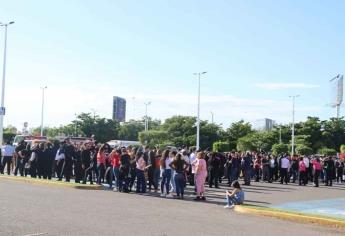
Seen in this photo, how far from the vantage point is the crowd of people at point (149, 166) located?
19473 millimetres

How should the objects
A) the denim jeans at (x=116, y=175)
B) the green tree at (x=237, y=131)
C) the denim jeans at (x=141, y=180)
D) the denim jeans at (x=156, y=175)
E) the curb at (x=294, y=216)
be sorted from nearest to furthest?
the curb at (x=294, y=216) < the denim jeans at (x=141, y=180) < the denim jeans at (x=116, y=175) < the denim jeans at (x=156, y=175) < the green tree at (x=237, y=131)

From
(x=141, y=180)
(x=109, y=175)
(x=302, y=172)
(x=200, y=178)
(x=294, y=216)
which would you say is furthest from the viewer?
(x=302, y=172)

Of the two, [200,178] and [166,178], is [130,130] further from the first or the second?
[200,178]

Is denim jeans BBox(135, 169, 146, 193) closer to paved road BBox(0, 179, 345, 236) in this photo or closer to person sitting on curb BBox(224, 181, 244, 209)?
paved road BBox(0, 179, 345, 236)

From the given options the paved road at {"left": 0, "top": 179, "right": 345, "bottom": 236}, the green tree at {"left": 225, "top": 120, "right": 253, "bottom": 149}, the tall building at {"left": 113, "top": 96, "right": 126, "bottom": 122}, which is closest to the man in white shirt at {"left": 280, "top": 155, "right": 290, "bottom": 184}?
the paved road at {"left": 0, "top": 179, "right": 345, "bottom": 236}

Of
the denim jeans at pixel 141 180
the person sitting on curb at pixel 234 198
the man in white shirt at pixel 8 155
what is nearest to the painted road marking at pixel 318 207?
the person sitting on curb at pixel 234 198

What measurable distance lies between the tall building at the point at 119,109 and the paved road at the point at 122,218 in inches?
3450

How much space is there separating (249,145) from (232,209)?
5117 centimetres

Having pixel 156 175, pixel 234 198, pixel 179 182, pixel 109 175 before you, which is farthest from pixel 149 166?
pixel 234 198

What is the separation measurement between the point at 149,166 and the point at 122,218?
865cm

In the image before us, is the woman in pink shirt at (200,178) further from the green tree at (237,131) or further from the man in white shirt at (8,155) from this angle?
the green tree at (237,131)

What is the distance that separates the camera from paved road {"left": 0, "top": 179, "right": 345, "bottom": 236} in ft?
36.0

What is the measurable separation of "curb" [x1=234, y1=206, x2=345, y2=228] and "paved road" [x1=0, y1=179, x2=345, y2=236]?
17.7 inches

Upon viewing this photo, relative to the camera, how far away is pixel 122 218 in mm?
12633
